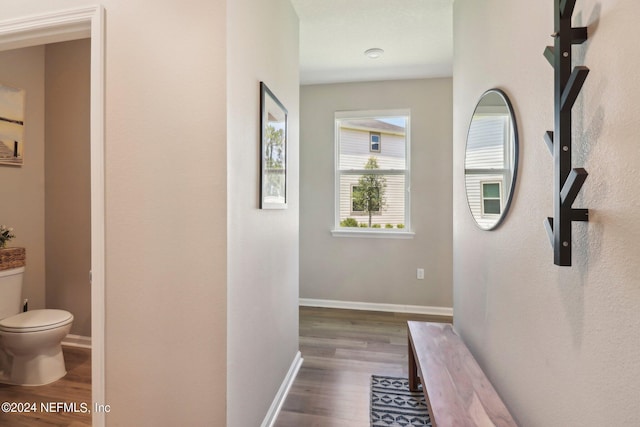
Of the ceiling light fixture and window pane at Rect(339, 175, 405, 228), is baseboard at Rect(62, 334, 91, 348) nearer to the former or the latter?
window pane at Rect(339, 175, 405, 228)

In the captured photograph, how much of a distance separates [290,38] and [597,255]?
2.21 m

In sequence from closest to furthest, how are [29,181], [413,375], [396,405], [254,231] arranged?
[254,231] → [396,405] → [413,375] → [29,181]

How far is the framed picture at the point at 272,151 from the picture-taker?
1684 mm

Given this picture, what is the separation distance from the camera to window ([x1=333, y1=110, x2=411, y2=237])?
12.7 ft

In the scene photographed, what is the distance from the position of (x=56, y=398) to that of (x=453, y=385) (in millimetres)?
2474

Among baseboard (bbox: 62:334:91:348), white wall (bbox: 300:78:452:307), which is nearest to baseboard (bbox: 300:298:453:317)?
white wall (bbox: 300:78:452:307)

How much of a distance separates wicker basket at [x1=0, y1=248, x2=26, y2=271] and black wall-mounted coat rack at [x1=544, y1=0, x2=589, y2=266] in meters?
3.35

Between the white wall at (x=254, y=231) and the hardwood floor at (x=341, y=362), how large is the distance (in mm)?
226

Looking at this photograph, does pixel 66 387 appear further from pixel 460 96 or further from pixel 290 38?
pixel 460 96

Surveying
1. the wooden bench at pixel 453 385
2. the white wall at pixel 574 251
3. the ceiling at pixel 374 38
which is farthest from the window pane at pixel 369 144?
the wooden bench at pixel 453 385

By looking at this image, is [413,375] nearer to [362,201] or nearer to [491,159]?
[491,159]

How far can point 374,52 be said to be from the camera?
3.10 m

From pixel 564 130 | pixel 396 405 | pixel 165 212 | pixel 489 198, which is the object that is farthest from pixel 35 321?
pixel 564 130

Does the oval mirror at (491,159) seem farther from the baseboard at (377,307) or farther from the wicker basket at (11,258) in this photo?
the wicker basket at (11,258)
